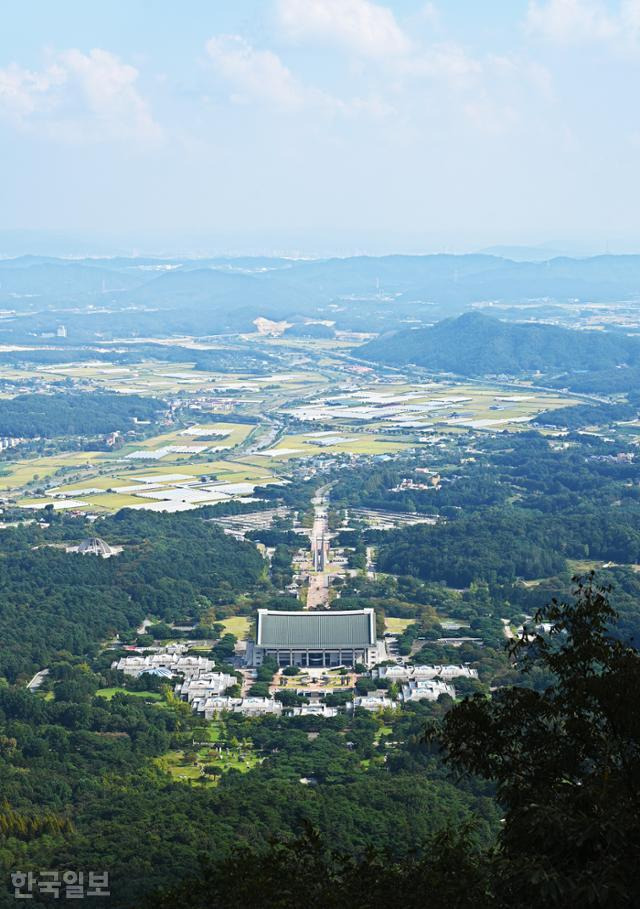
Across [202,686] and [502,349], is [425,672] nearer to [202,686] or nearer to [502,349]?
[202,686]

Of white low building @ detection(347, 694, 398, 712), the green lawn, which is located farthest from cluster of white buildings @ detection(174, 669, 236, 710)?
white low building @ detection(347, 694, 398, 712)

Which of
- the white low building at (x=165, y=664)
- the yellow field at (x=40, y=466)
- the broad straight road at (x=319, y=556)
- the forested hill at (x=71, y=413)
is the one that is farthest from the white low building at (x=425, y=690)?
the forested hill at (x=71, y=413)

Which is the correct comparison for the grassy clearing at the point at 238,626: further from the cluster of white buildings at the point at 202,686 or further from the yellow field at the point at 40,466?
the yellow field at the point at 40,466

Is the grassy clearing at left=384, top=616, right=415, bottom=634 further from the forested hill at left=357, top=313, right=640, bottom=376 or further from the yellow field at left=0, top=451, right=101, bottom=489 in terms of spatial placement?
the forested hill at left=357, top=313, right=640, bottom=376

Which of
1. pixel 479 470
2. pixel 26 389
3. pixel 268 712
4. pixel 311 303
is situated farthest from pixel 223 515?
pixel 311 303

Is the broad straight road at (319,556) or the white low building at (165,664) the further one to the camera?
the broad straight road at (319,556)

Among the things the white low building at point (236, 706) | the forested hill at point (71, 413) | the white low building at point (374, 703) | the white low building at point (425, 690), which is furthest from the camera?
the forested hill at point (71, 413)

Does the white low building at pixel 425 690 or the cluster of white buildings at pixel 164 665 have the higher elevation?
the white low building at pixel 425 690
